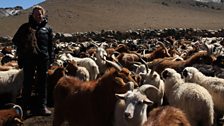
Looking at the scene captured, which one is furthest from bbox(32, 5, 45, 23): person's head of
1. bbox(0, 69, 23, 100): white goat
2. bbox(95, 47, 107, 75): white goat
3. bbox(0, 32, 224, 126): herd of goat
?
bbox(95, 47, 107, 75): white goat

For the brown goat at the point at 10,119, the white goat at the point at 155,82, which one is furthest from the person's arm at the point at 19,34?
the white goat at the point at 155,82

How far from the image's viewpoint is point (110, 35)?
4756cm

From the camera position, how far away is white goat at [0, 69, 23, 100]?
10977 mm

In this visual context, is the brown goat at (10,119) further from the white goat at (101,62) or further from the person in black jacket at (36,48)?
the white goat at (101,62)

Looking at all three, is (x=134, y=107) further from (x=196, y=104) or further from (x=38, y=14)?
(x=38, y=14)

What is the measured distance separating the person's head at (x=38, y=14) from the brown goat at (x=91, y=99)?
1927 millimetres

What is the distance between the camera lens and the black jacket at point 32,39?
370 inches

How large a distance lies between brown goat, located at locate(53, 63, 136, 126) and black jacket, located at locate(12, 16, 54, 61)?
1.61 m

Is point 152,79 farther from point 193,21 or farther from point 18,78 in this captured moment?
point 193,21

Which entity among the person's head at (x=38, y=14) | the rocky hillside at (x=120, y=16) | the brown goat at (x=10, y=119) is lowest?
the rocky hillside at (x=120, y=16)

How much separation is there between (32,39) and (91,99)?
8.79 feet

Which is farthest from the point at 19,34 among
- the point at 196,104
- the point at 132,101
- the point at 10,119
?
the point at 196,104

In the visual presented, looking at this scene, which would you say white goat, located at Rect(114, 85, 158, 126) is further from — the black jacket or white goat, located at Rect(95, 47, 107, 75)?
white goat, located at Rect(95, 47, 107, 75)

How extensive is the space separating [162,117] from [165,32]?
137 ft
